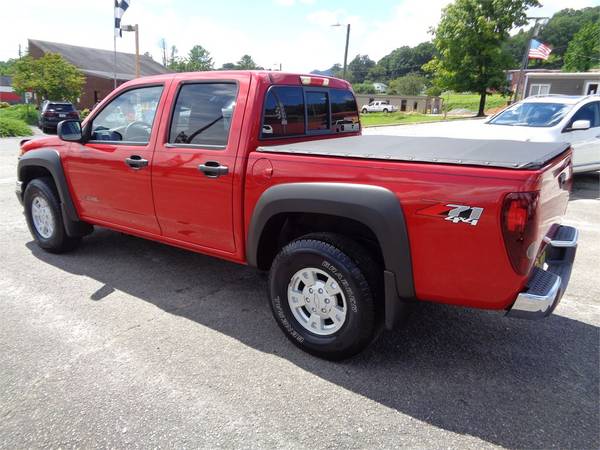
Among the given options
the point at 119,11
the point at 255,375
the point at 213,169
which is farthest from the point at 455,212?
the point at 119,11

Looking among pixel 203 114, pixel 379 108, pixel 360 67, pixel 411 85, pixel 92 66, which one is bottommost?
pixel 203 114

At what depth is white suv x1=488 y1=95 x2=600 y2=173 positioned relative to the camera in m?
7.91

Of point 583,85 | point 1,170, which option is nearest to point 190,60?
point 583,85

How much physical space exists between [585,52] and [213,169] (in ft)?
242

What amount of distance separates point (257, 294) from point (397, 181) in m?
2.01

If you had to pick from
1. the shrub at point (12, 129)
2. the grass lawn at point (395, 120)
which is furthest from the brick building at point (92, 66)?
the shrub at point (12, 129)

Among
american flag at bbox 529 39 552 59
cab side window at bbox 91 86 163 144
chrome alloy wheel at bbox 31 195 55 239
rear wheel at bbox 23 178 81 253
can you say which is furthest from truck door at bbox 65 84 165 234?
american flag at bbox 529 39 552 59

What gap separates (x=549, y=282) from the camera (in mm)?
2520

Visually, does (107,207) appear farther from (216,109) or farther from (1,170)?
(1,170)

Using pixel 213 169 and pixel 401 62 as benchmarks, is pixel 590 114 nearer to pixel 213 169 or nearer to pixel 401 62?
pixel 213 169

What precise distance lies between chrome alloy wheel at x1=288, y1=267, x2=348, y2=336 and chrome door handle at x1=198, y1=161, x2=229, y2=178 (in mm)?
892

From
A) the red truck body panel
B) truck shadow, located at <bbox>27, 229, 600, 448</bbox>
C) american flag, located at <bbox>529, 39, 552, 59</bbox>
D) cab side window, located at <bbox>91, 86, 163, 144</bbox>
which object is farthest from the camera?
american flag, located at <bbox>529, 39, 552, 59</bbox>

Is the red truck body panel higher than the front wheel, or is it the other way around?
the red truck body panel

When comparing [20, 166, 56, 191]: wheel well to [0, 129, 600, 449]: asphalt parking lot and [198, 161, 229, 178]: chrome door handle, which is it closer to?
[0, 129, 600, 449]: asphalt parking lot
